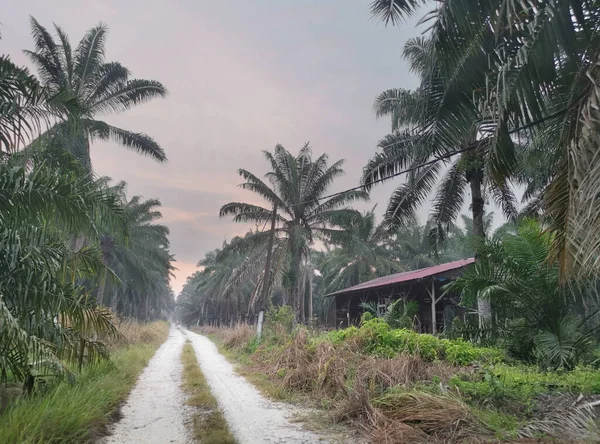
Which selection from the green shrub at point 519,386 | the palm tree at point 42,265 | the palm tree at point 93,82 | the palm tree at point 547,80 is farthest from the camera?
the palm tree at point 93,82

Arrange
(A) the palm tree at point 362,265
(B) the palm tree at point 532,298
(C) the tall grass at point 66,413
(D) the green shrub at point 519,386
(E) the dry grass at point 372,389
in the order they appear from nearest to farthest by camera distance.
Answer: (C) the tall grass at point 66,413, (E) the dry grass at point 372,389, (D) the green shrub at point 519,386, (B) the palm tree at point 532,298, (A) the palm tree at point 362,265

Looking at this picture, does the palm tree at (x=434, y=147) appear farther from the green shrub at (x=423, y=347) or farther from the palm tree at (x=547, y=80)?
the green shrub at (x=423, y=347)

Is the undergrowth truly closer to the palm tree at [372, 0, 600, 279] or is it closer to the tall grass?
the palm tree at [372, 0, 600, 279]

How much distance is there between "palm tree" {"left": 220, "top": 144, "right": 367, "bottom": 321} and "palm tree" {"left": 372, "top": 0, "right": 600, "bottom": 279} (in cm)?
1633

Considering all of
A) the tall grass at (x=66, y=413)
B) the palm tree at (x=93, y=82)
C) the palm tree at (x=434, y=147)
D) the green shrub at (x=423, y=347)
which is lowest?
the tall grass at (x=66, y=413)

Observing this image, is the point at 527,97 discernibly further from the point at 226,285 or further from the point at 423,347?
the point at 226,285

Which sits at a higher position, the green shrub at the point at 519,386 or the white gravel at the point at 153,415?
the green shrub at the point at 519,386

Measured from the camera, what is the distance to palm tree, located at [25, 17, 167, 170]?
49.3 feet

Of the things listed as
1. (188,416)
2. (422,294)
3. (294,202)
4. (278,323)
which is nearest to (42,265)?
(188,416)

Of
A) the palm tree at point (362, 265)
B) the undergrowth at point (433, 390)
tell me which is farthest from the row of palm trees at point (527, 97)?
the palm tree at point (362, 265)

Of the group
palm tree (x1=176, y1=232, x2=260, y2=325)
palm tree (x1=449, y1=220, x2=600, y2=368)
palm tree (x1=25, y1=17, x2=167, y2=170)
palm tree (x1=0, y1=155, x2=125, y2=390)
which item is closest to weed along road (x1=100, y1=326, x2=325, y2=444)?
palm tree (x1=0, y1=155, x2=125, y2=390)

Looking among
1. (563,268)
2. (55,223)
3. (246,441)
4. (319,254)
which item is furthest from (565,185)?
(319,254)

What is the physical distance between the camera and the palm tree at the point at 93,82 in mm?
15031

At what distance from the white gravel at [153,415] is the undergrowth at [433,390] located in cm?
210
